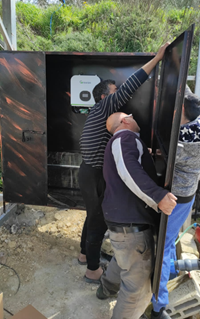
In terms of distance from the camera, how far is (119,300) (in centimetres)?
164

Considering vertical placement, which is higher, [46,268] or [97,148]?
[97,148]

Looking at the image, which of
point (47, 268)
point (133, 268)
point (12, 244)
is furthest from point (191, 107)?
point (12, 244)

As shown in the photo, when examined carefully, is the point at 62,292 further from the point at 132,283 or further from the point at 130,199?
the point at 130,199

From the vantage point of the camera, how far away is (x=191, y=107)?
69.1 inches

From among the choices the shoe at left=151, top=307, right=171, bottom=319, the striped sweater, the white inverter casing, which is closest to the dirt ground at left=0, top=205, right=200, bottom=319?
the shoe at left=151, top=307, right=171, bottom=319

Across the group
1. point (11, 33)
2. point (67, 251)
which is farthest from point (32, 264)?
point (11, 33)

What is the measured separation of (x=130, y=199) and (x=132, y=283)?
562mm

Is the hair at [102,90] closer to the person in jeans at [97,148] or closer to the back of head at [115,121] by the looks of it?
the person in jeans at [97,148]

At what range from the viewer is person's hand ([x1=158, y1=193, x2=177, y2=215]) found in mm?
1291

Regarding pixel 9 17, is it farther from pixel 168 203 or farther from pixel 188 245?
pixel 188 245

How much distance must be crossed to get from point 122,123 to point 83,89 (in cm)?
189

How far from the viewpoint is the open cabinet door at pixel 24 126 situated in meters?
2.78

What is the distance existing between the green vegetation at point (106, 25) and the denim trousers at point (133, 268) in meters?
8.19

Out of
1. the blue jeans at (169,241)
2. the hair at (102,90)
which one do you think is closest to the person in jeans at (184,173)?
the blue jeans at (169,241)
